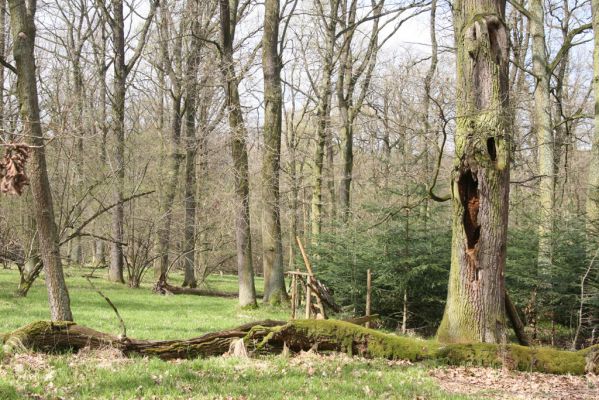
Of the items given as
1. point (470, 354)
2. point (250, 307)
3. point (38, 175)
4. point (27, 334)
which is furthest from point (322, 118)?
point (27, 334)

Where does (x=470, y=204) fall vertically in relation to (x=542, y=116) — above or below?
below

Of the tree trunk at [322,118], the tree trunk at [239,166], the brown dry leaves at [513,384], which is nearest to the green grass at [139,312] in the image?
the tree trunk at [239,166]

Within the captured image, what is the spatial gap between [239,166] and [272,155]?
3.66 feet

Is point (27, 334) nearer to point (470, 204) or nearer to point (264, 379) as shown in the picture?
point (264, 379)

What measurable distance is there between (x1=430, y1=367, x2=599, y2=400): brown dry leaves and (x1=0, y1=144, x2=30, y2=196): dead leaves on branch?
16.6 feet

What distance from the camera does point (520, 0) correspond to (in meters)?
21.4

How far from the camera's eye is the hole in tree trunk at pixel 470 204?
9148mm

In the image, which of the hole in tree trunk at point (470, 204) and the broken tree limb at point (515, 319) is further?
the broken tree limb at point (515, 319)

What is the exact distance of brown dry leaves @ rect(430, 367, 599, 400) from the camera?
6.61 meters

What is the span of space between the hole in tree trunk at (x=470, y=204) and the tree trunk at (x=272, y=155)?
27.0ft

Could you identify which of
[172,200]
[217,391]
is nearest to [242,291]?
[172,200]

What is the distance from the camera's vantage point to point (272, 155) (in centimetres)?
1680

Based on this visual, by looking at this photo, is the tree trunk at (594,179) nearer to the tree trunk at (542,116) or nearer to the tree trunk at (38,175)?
the tree trunk at (542,116)

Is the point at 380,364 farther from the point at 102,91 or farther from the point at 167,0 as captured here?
the point at 102,91
